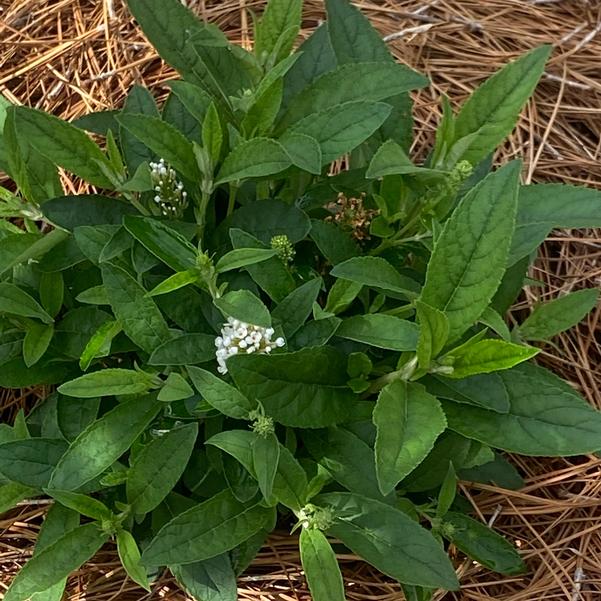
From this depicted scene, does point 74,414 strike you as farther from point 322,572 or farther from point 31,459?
point 322,572

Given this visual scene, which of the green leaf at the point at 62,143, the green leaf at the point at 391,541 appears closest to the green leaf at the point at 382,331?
the green leaf at the point at 391,541

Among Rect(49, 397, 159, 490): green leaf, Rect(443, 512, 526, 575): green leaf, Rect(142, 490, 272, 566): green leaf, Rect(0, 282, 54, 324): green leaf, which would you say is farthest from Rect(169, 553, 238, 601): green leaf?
Rect(0, 282, 54, 324): green leaf

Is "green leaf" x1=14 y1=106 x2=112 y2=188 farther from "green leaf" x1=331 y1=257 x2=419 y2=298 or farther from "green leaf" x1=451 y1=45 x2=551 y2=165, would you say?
"green leaf" x1=451 y1=45 x2=551 y2=165

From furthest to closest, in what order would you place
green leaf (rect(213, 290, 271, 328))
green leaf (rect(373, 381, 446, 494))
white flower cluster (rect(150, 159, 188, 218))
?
white flower cluster (rect(150, 159, 188, 218)) < green leaf (rect(213, 290, 271, 328)) < green leaf (rect(373, 381, 446, 494))

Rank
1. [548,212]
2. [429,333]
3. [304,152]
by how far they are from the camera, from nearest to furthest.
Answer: [429,333]
[304,152]
[548,212]

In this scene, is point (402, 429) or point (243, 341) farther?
point (243, 341)

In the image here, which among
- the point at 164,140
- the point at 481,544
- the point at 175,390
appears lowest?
the point at 481,544

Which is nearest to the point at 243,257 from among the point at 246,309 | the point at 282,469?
the point at 246,309

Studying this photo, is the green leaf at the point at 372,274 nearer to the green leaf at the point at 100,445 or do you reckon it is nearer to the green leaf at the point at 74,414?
the green leaf at the point at 100,445
